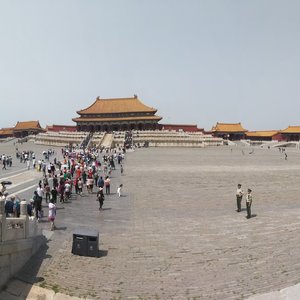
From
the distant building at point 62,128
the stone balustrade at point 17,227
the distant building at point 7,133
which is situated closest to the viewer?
the stone balustrade at point 17,227

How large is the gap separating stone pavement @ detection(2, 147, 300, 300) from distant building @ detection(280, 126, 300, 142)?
78.0 metres

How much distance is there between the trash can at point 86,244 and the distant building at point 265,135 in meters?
90.0

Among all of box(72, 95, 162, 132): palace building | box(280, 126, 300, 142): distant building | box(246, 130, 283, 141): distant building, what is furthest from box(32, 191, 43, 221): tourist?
box(246, 130, 283, 141): distant building

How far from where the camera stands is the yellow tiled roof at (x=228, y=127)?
94000mm

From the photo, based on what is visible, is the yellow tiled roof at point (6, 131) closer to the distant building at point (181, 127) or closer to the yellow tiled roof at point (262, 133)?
the distant building at point (181, 127)

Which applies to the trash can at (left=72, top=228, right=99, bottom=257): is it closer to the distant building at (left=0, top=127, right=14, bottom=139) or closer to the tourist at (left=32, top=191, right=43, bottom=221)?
the tourist at (left=32, top=191, right=43, bottom=221)

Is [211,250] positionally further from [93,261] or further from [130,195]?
[130,195]

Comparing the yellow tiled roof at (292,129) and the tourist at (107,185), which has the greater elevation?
the yellow tiled roof at (292,129)

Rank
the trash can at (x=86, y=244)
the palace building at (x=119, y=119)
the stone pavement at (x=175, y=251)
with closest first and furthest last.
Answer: the stone pavement at (x=175, y=251)
the trash can at (x=86, y=244)
the palace building at (x=119, y=119)

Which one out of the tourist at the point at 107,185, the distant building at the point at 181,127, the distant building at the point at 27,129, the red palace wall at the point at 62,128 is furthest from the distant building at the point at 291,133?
the tourist at the point at 107,185

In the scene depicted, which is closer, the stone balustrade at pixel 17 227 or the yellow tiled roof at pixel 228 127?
the stone balustrade at pixel 17 227

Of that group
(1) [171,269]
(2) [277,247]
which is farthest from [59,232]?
(2) [277,247]

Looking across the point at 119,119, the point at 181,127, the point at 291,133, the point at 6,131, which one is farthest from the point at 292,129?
the point at 6,131

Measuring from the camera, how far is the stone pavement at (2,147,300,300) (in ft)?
29.1
